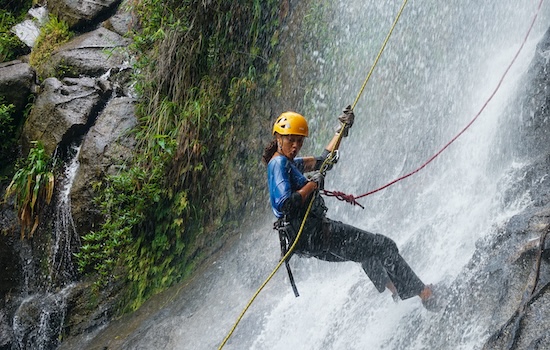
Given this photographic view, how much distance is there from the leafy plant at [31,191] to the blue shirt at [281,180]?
4.43 meters

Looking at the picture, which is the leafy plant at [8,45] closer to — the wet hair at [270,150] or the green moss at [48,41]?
the green moss at [48,41]

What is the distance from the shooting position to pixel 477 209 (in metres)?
5.41

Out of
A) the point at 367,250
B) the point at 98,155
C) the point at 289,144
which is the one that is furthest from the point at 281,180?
the point at 98,155

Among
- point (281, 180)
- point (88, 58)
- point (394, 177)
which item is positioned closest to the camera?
point (281, 180)

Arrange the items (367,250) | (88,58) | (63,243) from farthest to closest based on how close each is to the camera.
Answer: (88,58) < (63,243) < (367,250)

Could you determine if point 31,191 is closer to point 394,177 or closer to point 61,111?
point 61,111

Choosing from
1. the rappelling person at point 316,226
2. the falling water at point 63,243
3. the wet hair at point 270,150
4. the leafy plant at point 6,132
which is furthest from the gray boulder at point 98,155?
the rappelling person at point 316,226

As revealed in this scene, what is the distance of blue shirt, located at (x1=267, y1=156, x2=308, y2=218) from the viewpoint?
160 inches

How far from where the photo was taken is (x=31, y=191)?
24.6 ft

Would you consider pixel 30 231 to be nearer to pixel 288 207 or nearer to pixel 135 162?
pixel 135 162

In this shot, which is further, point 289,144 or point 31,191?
point 31,191

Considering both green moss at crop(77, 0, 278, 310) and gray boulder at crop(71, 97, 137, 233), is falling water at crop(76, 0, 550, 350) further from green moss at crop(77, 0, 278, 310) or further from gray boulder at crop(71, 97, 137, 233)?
gray boulder at crop(71, 97, 137, 233)

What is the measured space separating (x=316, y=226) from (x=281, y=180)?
0.50 meters

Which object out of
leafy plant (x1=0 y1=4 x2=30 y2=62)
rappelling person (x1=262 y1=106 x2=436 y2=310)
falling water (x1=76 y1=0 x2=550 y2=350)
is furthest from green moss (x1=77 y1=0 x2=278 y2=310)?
rappelling person (x1=262 y1=106 x2=436 y2=310)
